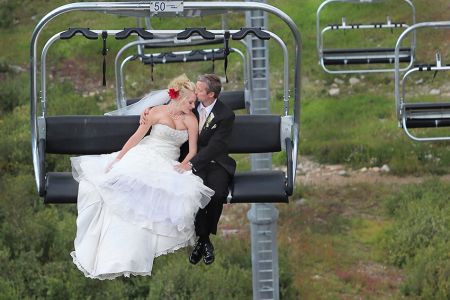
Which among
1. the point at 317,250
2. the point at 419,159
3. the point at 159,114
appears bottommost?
the point at 317,250

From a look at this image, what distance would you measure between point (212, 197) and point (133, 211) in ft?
1.22

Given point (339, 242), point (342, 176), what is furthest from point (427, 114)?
point (342, 176)

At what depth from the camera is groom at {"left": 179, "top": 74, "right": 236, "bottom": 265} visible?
4.27 meters

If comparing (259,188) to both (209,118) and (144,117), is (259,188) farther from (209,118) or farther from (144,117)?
(144,117)

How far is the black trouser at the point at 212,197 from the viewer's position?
4246 mm

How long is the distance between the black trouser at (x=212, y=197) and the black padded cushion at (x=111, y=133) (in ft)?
1.10

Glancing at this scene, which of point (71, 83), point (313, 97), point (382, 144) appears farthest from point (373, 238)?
point (71, 83)

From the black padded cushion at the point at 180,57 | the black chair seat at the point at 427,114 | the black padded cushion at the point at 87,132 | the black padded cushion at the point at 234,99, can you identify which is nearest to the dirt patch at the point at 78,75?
the black padded cushion at the point at 180,57

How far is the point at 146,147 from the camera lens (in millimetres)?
4375

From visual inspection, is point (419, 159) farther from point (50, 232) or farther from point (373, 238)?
point (50, 232)

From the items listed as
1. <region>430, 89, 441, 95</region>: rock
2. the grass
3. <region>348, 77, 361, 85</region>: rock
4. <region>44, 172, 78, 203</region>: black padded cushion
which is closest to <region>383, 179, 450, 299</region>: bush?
the grass

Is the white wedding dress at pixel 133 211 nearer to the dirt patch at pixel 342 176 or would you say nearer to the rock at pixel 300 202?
the rock at pixel 300 202

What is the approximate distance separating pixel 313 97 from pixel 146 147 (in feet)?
35.6

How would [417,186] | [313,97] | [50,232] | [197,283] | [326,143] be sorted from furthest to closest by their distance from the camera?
[313,97] → [326,143] → [417,186] → [50,232] → [197,283]
